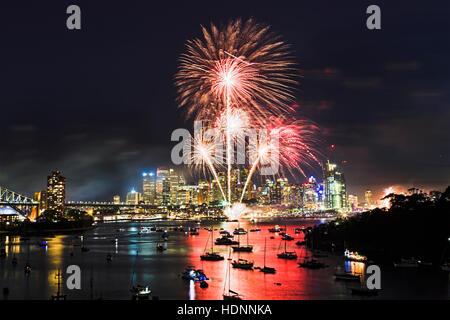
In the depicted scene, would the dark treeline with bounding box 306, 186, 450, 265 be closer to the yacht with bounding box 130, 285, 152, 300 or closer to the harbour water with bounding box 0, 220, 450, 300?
the harbour water with bounding box 0, 220, 450, 300

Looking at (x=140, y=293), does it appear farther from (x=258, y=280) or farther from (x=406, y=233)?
(x=406, y=233)

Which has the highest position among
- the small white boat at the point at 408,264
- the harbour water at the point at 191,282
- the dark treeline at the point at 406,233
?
Result: the dark treeline at the point at 406,233

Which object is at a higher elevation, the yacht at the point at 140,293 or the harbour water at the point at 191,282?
the yacht at the point at 140,293

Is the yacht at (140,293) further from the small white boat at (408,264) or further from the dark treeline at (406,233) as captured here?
the dark treeline at (406,233)

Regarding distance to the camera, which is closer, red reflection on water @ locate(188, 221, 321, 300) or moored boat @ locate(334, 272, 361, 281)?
red reflection on water @ locate(188, 221, 321, 300)

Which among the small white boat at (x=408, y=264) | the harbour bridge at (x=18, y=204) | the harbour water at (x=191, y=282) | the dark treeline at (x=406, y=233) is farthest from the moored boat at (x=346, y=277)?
the harbour bridge at (x=18, y=204)

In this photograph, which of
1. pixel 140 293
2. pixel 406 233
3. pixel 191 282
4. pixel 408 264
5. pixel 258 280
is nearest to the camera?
pixel 140 293

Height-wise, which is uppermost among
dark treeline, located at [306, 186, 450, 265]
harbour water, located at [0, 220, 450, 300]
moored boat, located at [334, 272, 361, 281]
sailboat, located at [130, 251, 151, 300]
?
dark treeline, located at [306, 186, 450, 265]

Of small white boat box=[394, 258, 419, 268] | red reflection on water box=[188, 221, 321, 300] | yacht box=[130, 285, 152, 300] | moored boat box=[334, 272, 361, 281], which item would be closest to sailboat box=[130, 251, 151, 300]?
yacht box=[130, 285, 152, 300]

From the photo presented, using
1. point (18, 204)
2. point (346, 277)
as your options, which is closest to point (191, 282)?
point (346, 277)
